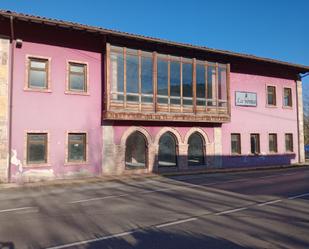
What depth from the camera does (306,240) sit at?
634 centimetres

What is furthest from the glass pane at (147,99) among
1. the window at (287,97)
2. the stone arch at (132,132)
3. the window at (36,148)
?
the window at (287,97)

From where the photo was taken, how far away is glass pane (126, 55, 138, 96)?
18.5 metres

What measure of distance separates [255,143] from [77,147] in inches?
503

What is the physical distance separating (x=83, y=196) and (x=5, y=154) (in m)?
5.84

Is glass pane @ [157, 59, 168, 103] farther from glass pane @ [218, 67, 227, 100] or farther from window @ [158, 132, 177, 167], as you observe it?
glass pane @ [218, 67, 227, 100]

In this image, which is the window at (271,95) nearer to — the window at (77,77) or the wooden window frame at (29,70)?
the window at (77,77)

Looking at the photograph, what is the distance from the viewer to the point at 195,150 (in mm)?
21688

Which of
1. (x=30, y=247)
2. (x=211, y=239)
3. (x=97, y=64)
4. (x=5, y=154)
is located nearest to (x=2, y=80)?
(x=5, y=154)

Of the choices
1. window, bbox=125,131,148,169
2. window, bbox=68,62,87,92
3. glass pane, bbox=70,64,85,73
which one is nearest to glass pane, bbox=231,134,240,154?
window, bbox=125,131,148,169

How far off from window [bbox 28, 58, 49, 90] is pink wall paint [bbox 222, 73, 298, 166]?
11.4 m

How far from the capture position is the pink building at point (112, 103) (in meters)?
16.3

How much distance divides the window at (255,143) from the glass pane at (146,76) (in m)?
9.15

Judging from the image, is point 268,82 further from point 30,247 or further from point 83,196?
point 30,247

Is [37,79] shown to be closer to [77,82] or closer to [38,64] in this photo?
[38,64]
